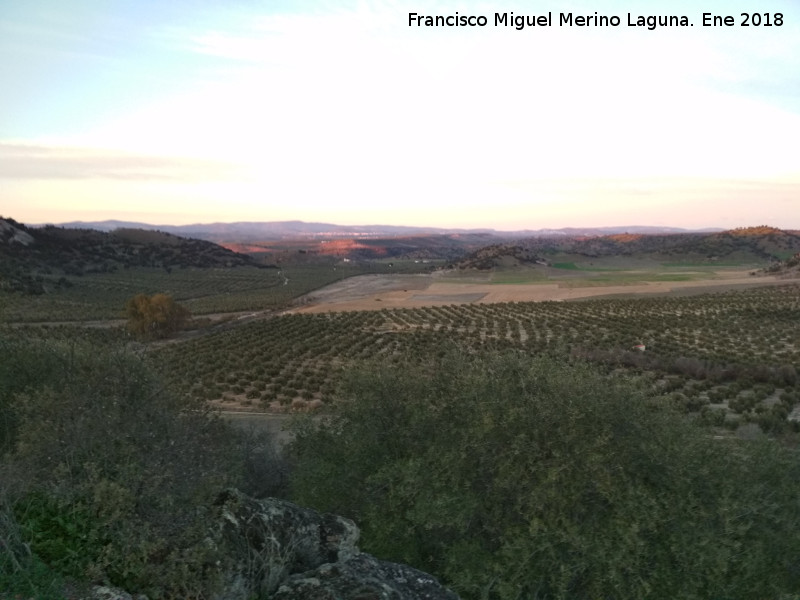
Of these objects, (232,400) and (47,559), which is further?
(232,400)

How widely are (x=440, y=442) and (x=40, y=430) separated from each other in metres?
6.29

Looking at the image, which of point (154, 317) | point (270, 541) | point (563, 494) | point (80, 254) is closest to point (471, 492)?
point (563, 494)

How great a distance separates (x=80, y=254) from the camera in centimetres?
10181

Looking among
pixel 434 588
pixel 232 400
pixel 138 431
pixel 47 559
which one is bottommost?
pixel 232 400

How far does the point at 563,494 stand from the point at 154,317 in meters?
44.6

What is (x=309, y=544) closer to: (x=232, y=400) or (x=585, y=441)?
(x=585, y=441)

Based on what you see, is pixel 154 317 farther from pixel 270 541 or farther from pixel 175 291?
pixel 270 541

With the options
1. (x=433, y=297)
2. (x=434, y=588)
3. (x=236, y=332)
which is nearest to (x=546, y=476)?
(x=434, y=588)

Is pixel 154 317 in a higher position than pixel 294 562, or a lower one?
lower

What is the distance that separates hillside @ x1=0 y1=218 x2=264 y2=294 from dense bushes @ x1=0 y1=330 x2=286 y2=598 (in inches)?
2514

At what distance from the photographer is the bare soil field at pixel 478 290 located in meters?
74.1

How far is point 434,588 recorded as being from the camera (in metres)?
7.11

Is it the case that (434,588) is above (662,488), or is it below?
below

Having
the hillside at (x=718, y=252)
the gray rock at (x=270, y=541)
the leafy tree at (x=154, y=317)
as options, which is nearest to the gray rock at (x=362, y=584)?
the gray rock at (x=270, y=541)
